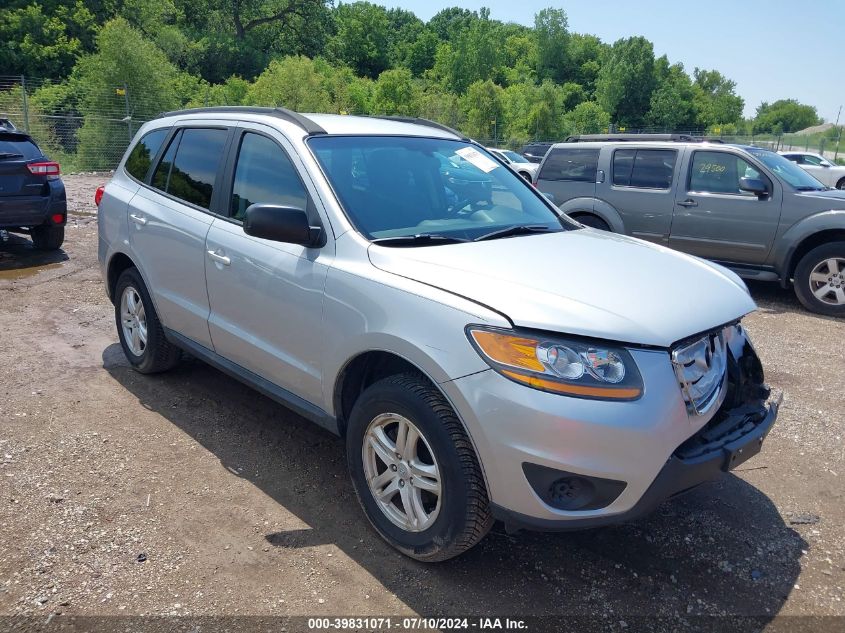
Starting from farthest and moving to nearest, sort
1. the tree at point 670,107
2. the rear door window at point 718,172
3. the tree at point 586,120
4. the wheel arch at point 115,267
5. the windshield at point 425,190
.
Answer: the tree at point 670,107, the tree at point 586,120, the rear door window at point 718,172, the wheel arch at point 115,267, the windshield at point 425,190

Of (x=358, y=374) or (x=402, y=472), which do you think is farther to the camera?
(x=358, y=374)

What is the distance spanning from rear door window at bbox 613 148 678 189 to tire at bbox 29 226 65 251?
7544 millimetres

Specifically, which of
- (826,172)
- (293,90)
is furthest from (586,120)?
(826,172)

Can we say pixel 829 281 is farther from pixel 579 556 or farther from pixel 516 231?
pixel 579 556

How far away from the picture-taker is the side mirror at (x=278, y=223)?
292 cm

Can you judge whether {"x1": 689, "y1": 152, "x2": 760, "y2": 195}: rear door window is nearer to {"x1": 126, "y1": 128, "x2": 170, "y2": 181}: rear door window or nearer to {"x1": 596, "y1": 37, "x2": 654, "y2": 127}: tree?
{"x1": 126, "y1": 128, "x2": 170, "y2": 181}: rear door window

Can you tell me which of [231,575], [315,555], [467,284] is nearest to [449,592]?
[315,555]

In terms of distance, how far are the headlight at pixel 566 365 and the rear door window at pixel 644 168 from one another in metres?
6.48

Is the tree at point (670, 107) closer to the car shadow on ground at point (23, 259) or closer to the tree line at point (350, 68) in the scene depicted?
the tree line at point (350, 68)

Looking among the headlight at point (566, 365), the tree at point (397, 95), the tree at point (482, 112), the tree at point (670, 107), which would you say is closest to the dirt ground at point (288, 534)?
the headlight at point (566, 365)

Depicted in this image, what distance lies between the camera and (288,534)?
304cm

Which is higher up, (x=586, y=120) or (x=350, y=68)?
(x=350, y=68)

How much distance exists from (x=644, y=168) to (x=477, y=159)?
510 centimetres

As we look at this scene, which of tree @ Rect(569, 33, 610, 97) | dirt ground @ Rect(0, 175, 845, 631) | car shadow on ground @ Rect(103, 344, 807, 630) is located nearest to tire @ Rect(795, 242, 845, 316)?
dirt ground @ Rect(0, 175, 845, 631)
